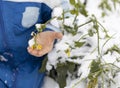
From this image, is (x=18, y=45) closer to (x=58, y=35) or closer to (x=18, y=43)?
(x=18, y=43)

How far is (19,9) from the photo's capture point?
1851 millimetres

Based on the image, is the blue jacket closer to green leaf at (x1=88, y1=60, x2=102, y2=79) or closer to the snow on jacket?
the snow on jacket

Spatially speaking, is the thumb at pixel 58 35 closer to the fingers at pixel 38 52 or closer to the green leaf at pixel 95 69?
the fingers at pixel 38 52

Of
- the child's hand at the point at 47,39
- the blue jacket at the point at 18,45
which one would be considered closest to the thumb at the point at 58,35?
the child's hand at the point at 47,39

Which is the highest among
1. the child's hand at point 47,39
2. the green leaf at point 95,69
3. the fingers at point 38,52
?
the child's hand at point 47,39

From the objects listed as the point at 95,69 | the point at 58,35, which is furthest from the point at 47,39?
the point at 95,69

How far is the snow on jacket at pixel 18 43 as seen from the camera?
1.81 meters

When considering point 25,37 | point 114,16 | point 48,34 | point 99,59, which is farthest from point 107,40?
point 114,16

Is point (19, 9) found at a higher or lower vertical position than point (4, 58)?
higher

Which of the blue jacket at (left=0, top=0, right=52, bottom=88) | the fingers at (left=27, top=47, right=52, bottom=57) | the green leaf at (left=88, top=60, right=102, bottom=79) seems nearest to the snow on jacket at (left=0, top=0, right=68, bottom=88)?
the blue jacket at (left=0, top=0, right=52, bottom=88)

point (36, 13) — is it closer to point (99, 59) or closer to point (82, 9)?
point (82, 9)

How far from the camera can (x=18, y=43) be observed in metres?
1.84

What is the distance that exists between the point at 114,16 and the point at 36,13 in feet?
3.48

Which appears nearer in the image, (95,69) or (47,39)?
(95,69)
